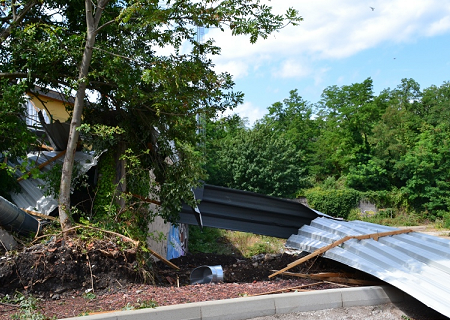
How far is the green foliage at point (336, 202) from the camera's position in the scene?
27.6m

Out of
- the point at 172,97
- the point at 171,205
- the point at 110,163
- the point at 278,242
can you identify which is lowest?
the point at 278,242

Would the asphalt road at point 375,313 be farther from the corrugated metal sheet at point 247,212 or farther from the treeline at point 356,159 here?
the treeline at point 356,159

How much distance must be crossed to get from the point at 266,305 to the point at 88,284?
255 centimetres

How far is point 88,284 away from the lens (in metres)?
5.88

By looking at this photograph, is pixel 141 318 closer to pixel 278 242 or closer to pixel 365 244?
pixel 365 244

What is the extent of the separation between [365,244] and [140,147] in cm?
486

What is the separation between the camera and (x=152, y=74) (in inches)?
246

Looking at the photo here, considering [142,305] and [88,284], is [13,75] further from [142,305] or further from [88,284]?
[142,305]

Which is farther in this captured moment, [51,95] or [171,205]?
[51,95]

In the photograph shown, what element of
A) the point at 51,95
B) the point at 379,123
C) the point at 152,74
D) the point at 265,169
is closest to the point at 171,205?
the point at 152,74

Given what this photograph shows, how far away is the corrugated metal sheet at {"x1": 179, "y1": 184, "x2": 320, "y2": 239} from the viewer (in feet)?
32.0

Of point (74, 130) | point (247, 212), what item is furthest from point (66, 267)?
point (247, 212)

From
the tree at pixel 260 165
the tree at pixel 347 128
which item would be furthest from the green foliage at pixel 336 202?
the tree at pixel 347 128

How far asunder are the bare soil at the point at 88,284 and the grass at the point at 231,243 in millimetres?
8680
